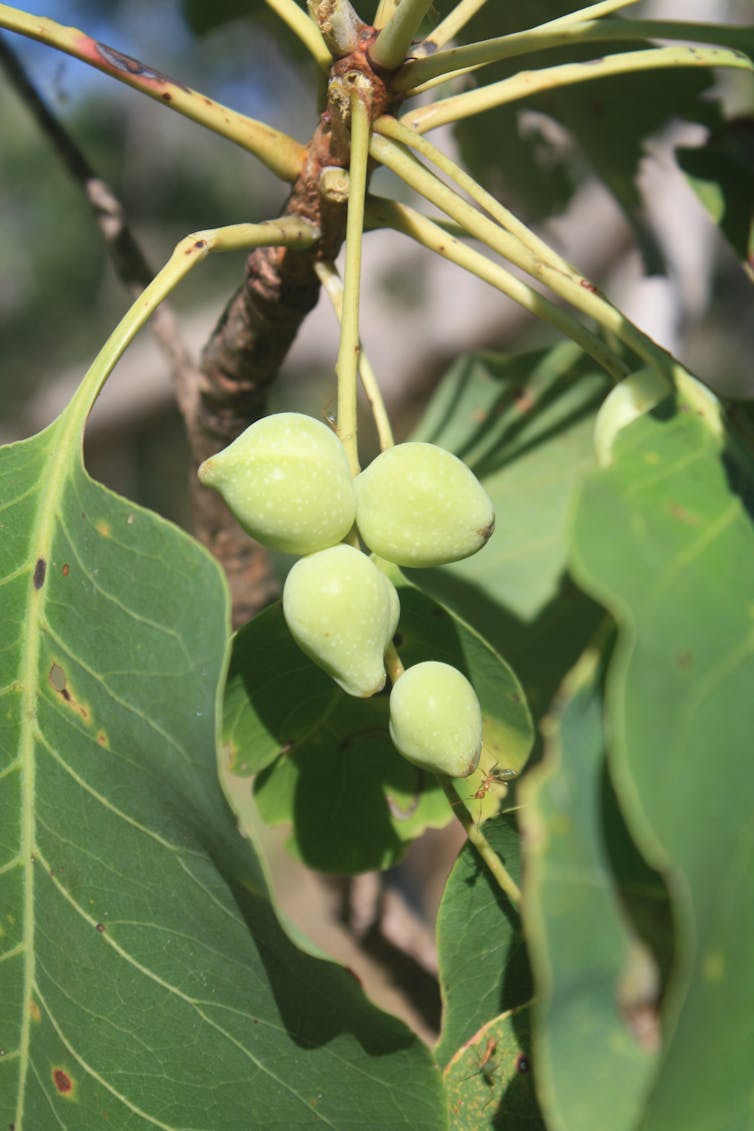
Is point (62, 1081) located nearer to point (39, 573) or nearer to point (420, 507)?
point (39, 573)

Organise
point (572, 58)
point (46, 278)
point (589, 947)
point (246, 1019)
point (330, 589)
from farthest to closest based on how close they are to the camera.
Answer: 1. point (46, 278)
2. point (572, 58)
3. point (246, 1019)
4. point (330, 589)
5. point (589, 947)

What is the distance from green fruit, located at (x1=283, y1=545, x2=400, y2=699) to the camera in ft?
2.17

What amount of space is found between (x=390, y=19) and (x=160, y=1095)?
2.65ft

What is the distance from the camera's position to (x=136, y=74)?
85 centimetres

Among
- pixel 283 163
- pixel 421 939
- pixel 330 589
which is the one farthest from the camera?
pixel 421 939

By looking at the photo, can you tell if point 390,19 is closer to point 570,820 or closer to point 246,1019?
point 570,820

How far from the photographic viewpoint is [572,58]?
130 cm

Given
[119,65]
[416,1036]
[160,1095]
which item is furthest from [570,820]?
[119,65]

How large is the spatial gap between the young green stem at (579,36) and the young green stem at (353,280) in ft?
0.22

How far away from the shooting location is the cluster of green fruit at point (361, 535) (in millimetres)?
667

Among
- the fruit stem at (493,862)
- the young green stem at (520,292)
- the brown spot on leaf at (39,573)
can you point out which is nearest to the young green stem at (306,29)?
the young green stem at (520,292)

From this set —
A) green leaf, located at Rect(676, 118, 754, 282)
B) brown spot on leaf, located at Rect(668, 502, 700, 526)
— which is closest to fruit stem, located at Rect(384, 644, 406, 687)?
brown spot on leaf, located at Rect(668, 502, 700, 526)

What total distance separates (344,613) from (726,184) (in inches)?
30.0

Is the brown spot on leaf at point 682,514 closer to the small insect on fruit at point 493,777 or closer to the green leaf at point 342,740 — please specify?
the green leaf at point 342,740
